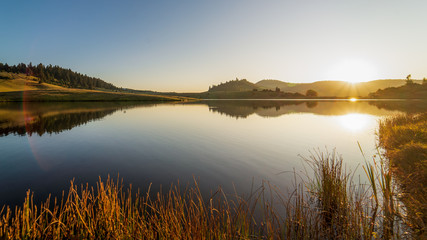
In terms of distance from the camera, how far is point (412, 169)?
1123 centimetres

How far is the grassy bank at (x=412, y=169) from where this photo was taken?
254 inches

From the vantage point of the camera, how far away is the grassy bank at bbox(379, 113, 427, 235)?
6.46m

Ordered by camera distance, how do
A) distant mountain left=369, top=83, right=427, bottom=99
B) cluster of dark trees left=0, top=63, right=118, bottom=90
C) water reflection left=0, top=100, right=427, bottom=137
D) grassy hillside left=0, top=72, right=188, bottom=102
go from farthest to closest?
cluster of dark trees left=0, top=63, right=118, bottom=90 → distant mountain left=369, top=83, right=427, bottom=99 → grassy hillside left=0, top=72, right=188, bottom=102 → water reflection left=0, top=100, right=427, bottom=137

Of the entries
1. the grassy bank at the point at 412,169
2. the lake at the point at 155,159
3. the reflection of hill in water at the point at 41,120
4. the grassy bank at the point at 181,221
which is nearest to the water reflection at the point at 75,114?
the reflection of hill in water at the point at 41,120

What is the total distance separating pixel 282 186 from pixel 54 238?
34.8ft

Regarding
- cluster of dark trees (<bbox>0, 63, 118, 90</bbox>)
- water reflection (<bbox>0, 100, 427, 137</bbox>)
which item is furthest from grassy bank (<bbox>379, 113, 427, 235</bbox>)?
cluster of dark trees (<bbox>0, 63, 118, 90</bbox>)

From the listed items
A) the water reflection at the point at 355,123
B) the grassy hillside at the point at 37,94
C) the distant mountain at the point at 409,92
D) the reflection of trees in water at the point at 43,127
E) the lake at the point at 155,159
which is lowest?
the lake at the point at 155,159

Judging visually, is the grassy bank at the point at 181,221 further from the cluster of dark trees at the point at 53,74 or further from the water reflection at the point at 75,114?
the cluster of dark trees at the point at 53,74

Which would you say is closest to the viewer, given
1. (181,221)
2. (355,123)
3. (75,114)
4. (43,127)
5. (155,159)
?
(181,221)

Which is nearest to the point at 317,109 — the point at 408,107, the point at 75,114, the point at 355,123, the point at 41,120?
the point at 408,107

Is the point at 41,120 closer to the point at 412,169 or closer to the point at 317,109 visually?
the point at 412,169

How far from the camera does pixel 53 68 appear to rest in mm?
194250

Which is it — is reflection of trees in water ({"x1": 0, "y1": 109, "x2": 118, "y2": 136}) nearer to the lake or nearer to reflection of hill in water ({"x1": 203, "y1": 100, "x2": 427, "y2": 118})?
the lake

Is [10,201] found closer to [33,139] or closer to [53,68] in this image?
[33,139]
